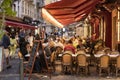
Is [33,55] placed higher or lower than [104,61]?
higher

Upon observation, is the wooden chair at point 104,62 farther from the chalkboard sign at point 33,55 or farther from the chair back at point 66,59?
the chalkboard sign at point 33,55

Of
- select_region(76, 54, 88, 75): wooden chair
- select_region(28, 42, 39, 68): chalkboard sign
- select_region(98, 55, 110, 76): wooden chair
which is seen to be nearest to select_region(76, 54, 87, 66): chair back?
select_region(76, 54, 88, 75): wooden chair

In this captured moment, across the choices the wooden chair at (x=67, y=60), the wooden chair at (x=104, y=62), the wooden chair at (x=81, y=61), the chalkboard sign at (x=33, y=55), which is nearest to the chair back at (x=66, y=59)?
the wooden chair at (x=67, y=60)

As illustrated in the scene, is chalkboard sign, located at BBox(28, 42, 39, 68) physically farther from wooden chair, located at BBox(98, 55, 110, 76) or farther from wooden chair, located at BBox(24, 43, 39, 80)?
wooden chair, located at BBox(98, 55, 110, 76)

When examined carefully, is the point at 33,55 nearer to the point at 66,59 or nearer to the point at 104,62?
the point at 66,59

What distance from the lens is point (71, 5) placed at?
46.8ft

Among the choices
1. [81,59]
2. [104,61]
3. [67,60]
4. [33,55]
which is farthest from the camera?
[67,60]

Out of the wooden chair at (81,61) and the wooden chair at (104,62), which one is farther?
the wooden chair at (81,61)

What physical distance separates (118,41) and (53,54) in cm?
764

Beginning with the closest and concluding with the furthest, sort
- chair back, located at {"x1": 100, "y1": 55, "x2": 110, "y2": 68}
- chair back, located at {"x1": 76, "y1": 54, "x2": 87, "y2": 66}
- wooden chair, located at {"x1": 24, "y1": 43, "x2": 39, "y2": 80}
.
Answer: wooden chair, located at {"x1": 24, "y1": 43, "x2": 39, "y2": 80} < chair back, located at {"x1": 100, "y1": 55, "x2": 110, "y2": 68} < chair back, located at {"x1": 76, "y1": 54, "x2": 87, "y2": 66}

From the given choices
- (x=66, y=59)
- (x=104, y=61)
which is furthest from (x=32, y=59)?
(x=104, y=61)

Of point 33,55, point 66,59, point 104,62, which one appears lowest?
point 104,62

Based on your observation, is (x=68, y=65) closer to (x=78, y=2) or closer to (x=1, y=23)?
(x=78, y=2)

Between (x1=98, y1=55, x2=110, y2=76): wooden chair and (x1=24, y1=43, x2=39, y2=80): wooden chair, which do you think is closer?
(x1=24, y1=43, x2=39, y2=80): wooden chair
